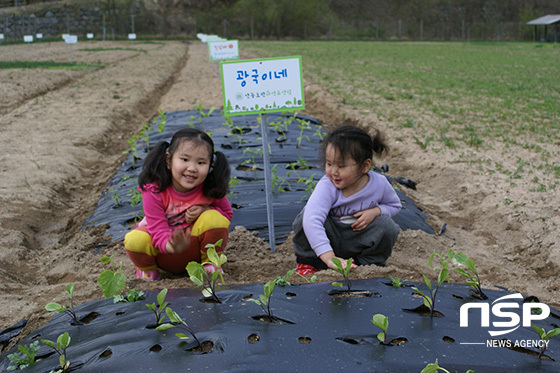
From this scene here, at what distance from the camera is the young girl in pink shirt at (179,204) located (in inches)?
126

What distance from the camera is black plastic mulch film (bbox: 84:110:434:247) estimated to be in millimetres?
4349

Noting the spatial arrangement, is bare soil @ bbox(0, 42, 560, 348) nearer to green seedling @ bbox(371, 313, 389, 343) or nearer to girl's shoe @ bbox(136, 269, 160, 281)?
girl's shoe @ bbox(136, 269, 160, 281)

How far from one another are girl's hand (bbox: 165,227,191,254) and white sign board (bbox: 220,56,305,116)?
3.03ft

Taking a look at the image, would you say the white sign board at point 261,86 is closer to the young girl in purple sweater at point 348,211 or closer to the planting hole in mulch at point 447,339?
the young girl in purple sweater at point 348,211

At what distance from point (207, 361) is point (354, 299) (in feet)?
2.47

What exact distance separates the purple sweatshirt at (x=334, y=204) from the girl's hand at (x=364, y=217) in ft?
0.14

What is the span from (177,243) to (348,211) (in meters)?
1.06

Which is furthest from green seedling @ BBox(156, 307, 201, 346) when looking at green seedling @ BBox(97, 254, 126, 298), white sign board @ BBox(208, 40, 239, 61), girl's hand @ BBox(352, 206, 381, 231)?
white sign board @ BBox(208, 40, 239, 61)

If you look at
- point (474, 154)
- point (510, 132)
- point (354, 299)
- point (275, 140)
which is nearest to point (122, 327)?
point (354, 299)

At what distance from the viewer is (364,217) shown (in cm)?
331

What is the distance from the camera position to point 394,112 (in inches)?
375

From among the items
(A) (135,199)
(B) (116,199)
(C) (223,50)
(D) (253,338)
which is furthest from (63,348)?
(C) (223,50)

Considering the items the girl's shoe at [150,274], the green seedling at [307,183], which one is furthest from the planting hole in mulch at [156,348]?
the green seedling at [307,183]

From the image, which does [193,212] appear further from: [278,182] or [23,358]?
[278,182]
